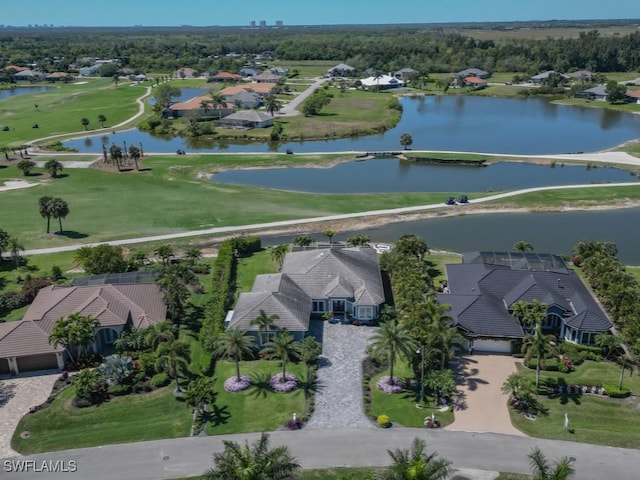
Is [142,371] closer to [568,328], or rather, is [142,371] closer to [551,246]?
[568,328]

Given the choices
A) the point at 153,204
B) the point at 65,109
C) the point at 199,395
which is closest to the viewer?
the point at 199,395

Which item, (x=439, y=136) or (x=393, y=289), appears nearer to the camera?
(x=393, y=289)

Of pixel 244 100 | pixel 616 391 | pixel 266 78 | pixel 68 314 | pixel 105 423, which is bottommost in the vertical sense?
pixel 105 423

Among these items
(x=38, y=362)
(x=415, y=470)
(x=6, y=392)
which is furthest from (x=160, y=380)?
(x=415, y=470)

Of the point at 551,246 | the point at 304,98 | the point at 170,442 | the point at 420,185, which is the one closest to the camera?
the point at 170,442

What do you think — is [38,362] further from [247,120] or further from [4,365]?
[247,120]

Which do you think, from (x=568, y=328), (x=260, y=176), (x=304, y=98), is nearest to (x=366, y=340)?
(x=568, y=328)

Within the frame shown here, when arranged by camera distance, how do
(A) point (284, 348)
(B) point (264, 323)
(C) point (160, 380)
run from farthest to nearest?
(B) point (264, 323) < (C) point (160, 380) < (A) point (284, 348)

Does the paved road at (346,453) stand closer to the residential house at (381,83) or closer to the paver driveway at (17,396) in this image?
the paver driveway at (17,396)

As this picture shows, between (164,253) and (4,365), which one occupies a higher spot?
(164,253)
